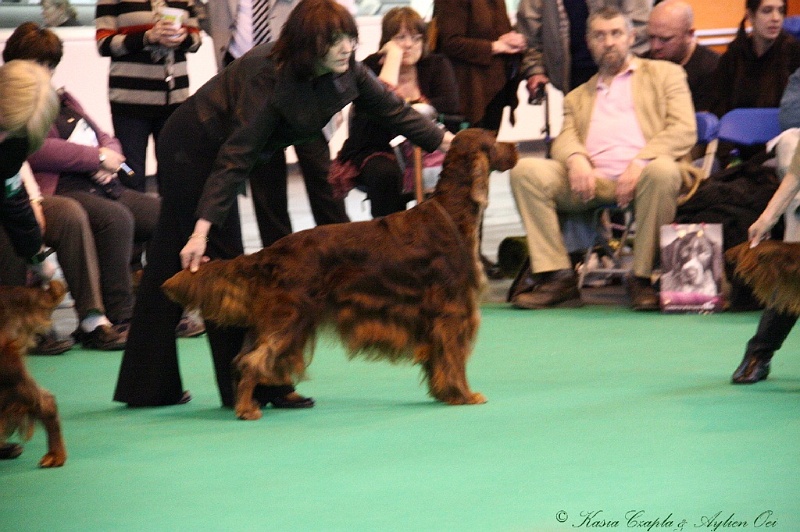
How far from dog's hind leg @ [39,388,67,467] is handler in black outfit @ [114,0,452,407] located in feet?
2.27

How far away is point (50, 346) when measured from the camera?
207 inches

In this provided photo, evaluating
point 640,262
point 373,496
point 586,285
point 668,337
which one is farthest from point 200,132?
point 586,285

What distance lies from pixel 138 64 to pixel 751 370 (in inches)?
A: 133

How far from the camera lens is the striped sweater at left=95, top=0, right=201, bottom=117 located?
19.6 feet

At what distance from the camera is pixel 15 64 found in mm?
3242

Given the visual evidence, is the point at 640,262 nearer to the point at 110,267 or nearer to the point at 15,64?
the point at 110,267

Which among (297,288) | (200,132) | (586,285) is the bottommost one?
(586,285)

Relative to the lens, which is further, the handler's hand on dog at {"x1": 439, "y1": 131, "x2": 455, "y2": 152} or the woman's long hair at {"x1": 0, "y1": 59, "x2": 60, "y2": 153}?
the handler's hand on dog at {"x1": 439, "y1": 131, "x2": 455, "y2": 152}

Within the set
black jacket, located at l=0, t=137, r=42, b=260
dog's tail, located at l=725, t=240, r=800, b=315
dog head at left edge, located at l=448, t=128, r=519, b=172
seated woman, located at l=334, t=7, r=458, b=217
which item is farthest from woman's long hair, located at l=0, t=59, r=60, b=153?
seated woman, located at l=334, t=7, r=458, b=217

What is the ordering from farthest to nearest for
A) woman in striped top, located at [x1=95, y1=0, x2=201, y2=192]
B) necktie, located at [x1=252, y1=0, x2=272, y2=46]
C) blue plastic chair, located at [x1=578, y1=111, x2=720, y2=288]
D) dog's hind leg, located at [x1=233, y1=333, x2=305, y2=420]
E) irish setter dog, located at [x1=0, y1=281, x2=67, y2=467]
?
blue plastic chair, located at [x1=578, y1=111, x2=720, y2=288] < woman in striped top, located at [x1=95, y1=0, x2=201, y2=192] < necktie, located at [x1=252, y1=0, x2=272, y2=46] < dog's hind leg, located at [x1=233, y1=333, x2=305, y2=420] < irish setter dog, located at [x1=0, y1=281, x2=67, y2=467]

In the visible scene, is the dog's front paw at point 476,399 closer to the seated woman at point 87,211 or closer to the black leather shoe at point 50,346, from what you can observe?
the seated woman at point 87,211

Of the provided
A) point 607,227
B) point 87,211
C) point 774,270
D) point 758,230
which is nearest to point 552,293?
point 607,227

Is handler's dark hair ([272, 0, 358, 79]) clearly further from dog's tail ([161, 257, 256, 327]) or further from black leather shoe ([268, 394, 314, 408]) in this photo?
black leather shoe ([268, 394, 314, 408])

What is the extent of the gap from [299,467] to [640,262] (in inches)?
117
